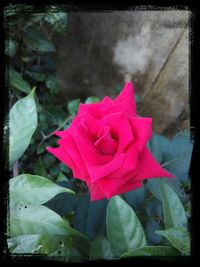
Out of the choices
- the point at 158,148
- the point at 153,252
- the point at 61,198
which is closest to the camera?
the point at 153,252

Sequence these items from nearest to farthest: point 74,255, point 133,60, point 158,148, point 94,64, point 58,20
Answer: point 74,255, point 158,148, point 58,20, point 133,60, point 94,64

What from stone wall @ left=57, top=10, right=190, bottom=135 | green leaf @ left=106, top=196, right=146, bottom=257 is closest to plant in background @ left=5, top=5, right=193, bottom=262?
green leaf @ left=106, top=196, right=146, bottom=257

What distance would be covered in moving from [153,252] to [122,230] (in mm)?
87

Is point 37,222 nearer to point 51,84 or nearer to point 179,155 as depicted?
point 179,155

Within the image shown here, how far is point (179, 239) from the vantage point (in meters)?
0.53

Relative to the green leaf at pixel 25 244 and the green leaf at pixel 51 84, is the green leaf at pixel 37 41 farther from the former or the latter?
the green leaf at pixel 25 244

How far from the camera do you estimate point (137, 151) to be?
57cm

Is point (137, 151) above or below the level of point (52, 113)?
below

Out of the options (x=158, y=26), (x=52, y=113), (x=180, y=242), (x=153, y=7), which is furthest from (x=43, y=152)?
(x=180, y=242)

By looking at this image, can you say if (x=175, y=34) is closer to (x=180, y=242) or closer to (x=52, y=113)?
(x=52, y=113)

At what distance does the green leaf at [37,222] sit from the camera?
557mm

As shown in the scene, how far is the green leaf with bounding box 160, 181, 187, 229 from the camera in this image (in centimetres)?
57

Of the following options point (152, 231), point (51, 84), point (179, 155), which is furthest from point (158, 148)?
point (51, 84)

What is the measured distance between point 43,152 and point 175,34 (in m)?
0.56
